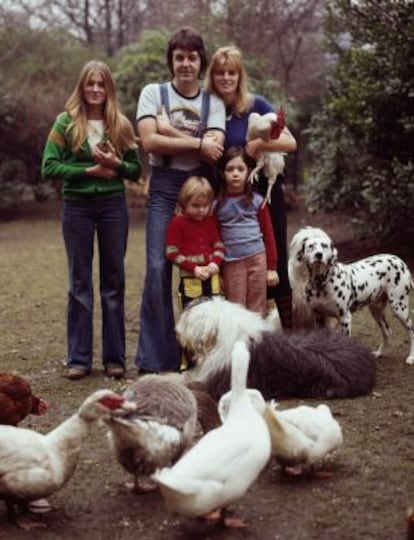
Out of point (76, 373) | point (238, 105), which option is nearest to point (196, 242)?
point (238, 105)

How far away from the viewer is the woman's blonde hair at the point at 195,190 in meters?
5.89

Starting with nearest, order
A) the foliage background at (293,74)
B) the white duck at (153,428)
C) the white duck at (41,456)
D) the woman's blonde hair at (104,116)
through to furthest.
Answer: the white duck at (41,456) → the white duck at (153,428) → the woman's blonde hair at (104,116) → the foliage background at (293,74)

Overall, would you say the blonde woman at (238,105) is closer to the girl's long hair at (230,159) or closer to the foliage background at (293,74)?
the girl's long hair at (230,159)

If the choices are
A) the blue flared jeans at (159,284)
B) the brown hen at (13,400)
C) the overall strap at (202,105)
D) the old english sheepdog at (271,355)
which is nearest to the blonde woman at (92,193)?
the blue flared jeans at (159,284)

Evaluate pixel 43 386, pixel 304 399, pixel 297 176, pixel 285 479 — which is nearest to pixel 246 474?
pixel 285 479

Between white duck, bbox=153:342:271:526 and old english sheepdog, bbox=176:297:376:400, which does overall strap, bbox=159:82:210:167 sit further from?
white duck, bbox=153:342:271:526

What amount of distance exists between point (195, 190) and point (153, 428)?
2238 millimetres

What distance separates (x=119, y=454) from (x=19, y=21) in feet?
75.8

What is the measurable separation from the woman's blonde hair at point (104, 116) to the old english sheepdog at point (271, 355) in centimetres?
147

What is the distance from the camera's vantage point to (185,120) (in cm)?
602

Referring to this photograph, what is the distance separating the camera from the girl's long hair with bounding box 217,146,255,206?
5996mm

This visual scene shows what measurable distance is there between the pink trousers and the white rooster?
1.51ft

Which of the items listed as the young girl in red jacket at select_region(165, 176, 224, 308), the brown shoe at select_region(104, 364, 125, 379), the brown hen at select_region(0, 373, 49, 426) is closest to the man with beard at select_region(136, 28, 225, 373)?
the young girl in red jacket at select_region(165, 176, 224, 308)

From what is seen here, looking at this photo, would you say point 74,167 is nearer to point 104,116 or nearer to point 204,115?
point 104,116
